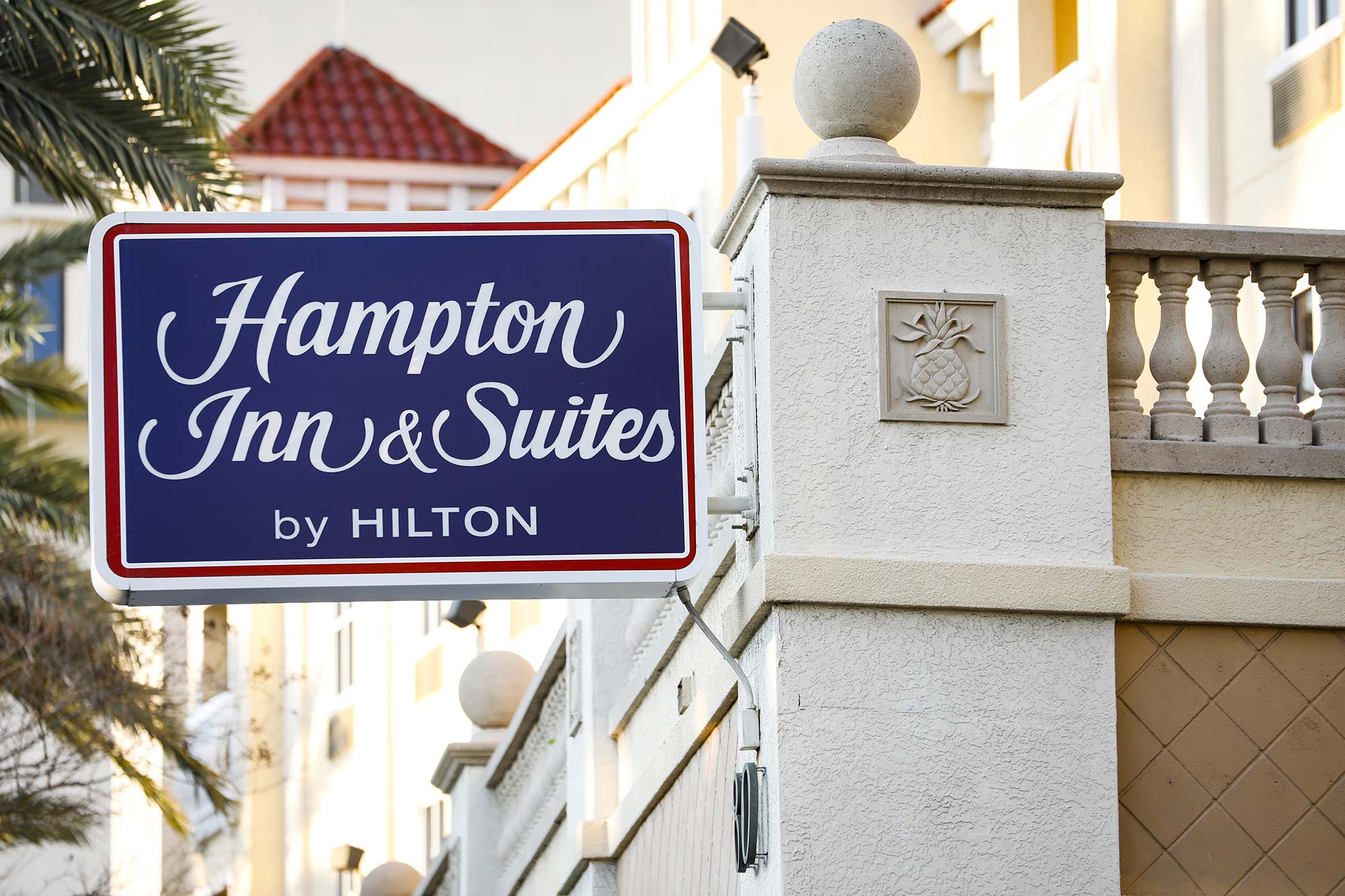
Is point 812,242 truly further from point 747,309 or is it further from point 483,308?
point 483,308

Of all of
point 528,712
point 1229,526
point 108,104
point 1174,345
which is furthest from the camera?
point 108,104

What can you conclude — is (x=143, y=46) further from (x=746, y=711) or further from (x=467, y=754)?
(x=746, y=711)

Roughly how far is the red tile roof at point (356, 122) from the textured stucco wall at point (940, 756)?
21.2 meters

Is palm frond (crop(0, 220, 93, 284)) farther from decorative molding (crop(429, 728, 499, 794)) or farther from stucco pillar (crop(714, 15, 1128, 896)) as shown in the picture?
stucco pillar (crop(714, 15, 1128, 896))

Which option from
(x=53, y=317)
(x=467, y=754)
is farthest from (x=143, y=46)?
(x=53, y=317)

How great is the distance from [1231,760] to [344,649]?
22643mm

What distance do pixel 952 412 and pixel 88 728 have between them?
11286 millimetres

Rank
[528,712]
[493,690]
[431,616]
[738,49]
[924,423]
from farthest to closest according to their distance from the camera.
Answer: [431,616] → [738,49] → [493,690] → [528,712] → [924,423]

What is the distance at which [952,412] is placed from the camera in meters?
6.74

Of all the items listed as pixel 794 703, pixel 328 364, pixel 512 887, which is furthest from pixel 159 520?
pixel 512 887

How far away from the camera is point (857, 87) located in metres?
7.04

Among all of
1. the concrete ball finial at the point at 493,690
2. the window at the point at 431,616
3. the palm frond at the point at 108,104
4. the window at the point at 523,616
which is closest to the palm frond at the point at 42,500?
the palm frond at the point at 108,104

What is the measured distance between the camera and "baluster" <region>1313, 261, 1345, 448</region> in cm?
724

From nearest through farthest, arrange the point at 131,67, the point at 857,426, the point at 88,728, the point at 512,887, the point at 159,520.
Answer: the point at 159,520 < the point at 857,426 < the point at 512,887 < the point at 131,67 < the point at 88,728
